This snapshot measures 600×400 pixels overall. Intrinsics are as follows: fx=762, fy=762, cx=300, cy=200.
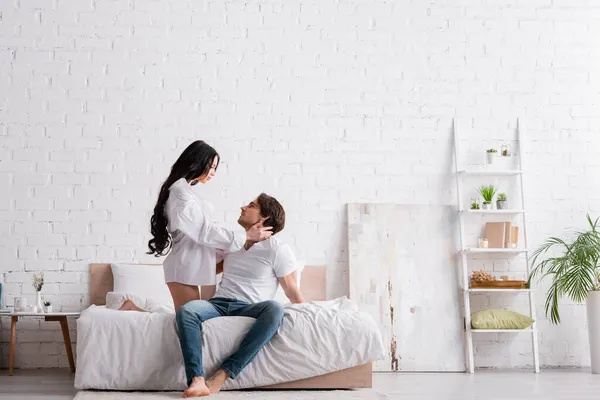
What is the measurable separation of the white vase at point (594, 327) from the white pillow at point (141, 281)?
2.96m

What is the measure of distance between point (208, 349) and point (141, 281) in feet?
5.33

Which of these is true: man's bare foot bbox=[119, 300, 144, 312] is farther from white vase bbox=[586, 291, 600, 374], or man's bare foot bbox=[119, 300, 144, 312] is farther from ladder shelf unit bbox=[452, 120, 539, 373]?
white vase bbox=[586, 291, 600, 374]

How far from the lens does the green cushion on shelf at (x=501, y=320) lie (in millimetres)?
5391

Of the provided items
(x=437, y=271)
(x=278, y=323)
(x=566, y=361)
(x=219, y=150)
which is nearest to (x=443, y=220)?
(x=437, y=271)

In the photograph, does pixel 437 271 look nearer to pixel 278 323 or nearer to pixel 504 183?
pixel 504 183

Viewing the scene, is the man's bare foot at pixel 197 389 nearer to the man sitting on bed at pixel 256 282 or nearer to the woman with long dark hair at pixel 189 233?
the man sitting on bed at pixel 256 282

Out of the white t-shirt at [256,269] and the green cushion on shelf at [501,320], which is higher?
the white t-shirt at [256,269]

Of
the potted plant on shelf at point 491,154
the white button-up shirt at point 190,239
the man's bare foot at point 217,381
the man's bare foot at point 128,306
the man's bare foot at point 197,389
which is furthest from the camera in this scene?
the potted plant on shelf at point 491,154

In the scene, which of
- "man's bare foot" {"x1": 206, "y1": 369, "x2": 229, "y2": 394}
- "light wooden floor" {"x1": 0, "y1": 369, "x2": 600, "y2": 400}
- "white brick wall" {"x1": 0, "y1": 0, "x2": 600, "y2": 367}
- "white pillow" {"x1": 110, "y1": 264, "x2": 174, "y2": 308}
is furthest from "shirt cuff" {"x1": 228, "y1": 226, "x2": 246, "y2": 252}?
"white brick wall" {"x1": 0, "y1": 0, "x2": 600, "y2": 367}

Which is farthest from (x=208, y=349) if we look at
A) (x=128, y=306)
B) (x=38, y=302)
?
(x=38, y=302)

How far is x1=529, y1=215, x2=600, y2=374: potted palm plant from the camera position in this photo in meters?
5.32

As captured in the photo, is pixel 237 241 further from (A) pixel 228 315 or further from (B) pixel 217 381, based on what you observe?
(B) pixel 217 381

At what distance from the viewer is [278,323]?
4.02 meters

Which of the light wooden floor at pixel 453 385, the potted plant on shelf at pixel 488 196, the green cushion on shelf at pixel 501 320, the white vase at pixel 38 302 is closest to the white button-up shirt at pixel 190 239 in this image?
the light wooden floor at pixel 453 385
